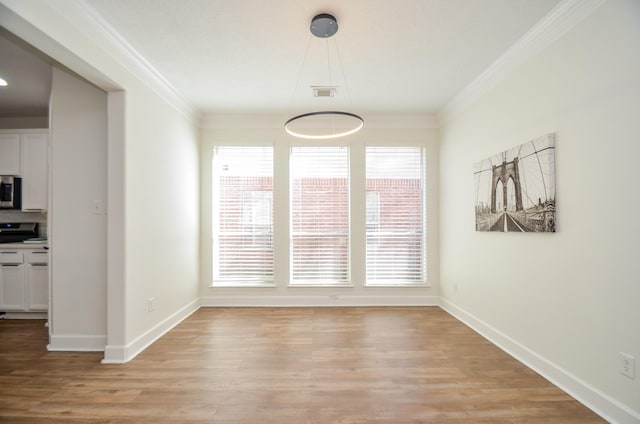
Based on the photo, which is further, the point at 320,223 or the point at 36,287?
the point at 320,223

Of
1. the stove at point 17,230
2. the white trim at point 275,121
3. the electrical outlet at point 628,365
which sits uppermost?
the white trim at point 275,121

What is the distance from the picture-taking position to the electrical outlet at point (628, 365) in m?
1.92

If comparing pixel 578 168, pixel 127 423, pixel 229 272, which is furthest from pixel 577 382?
pixel 229 272

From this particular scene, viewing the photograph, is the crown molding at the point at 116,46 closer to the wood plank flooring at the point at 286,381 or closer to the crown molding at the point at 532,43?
the wood plank flooring at the point at 286,381

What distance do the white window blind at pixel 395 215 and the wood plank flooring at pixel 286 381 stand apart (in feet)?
3.96

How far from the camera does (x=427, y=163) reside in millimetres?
4898

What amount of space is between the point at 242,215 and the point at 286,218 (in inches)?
27.5

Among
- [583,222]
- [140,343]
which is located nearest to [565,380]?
[583,222]

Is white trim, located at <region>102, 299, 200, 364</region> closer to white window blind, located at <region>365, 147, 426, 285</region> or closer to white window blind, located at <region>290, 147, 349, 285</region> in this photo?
white window blind, located at <region>290, 147, 349, 285</region>

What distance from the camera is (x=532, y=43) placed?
2.71 metres

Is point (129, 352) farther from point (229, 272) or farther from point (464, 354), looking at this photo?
point (464, 354)

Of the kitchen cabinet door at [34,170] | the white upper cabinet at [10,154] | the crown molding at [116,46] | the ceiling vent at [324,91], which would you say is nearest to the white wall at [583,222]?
the ceiling vent at [324,91]

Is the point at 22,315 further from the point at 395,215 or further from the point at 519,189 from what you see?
the point at 519,189

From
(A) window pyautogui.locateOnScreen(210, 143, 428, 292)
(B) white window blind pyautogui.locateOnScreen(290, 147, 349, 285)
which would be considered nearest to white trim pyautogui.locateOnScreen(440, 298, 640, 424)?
(A) window pyautogui.locateOnScreen(210, 143, 428, 292)
